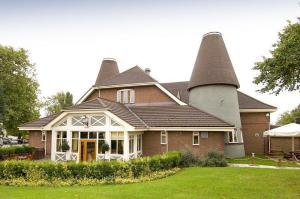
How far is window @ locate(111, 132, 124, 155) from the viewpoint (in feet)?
68.2

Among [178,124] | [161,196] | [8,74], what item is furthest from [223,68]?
[8,74]

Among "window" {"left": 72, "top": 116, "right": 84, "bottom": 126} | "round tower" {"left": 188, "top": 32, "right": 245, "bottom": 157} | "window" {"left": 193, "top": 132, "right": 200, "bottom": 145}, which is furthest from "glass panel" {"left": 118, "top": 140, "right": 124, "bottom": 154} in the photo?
"round tower" {"left": 188, "top": 32, "right": 245, "bottom": 157}

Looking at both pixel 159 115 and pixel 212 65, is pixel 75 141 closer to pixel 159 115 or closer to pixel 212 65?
pixel 159 115

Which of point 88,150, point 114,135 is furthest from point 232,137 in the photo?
point 88,150

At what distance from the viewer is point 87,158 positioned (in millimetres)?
21406

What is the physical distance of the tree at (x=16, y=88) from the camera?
111 ft

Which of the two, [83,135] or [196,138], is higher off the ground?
[83,135]

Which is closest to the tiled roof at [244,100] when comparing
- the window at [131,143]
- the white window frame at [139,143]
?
the white window frame at [139,143]

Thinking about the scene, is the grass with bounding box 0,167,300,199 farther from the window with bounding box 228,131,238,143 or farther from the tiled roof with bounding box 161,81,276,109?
the tiled roof with bounding box 161,81,276,109

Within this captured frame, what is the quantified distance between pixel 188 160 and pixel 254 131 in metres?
12.1

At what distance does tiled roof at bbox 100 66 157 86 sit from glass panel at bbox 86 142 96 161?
8312 mm

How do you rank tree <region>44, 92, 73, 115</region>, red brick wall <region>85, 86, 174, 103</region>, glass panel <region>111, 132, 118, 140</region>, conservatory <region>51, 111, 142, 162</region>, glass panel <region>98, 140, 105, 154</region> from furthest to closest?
tree <region>44, 92, 73, 115</region>
red brick wall <region>85, 86, 174, 103</region>
glass panel <region>98, 140, 105, 154</region>
glass panel <region>111, 132, 118, 140</region>
conservatory <region>51, 111, 142, 162</region>

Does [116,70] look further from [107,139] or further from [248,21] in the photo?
[248,21]

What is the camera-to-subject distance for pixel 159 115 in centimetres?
2386
